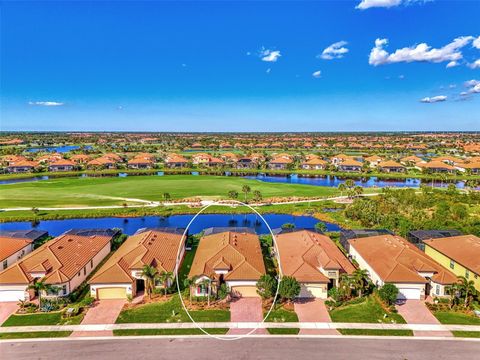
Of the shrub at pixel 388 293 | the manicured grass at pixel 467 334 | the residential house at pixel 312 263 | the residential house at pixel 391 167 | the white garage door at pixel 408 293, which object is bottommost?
the manicured grass at pixel 467 334

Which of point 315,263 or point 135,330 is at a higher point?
point 315,263

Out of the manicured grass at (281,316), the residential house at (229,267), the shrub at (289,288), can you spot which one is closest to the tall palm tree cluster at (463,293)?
the shrub at (289,288)

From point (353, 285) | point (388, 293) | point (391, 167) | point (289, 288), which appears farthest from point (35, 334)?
point (391, 167)

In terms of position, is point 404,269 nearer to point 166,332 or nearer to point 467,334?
point 467,334

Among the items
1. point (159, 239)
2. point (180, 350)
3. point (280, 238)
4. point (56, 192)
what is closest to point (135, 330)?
point (180, 350)

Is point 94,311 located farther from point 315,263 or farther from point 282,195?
point 282,195

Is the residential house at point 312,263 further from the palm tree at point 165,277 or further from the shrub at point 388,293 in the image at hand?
the palm tree at point 165,277

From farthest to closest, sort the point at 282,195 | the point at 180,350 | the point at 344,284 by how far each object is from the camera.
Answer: the point at 282,195 < the point at 344,284 < the point at 180,350
